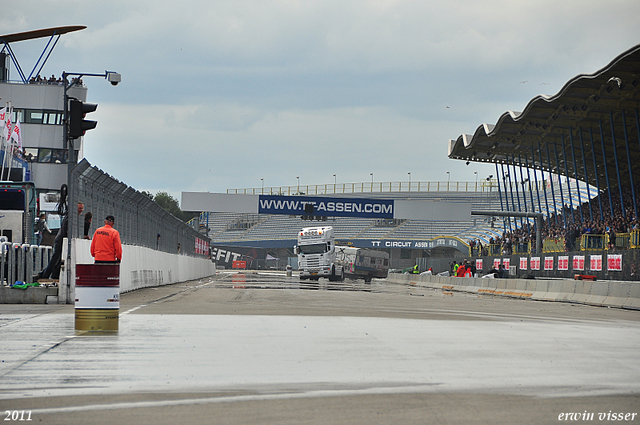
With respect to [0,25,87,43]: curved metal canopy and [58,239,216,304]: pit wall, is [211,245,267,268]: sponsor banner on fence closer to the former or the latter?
[0,25,87,43]: curved metal canopy

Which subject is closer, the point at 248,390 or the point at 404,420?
the point at 404,420

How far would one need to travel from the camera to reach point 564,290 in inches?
1030

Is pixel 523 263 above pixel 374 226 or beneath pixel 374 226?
beneath

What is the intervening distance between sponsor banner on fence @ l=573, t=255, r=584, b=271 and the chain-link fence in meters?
17.6

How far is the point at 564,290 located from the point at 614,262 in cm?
A: 377

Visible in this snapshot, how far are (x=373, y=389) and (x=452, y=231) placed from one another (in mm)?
88329

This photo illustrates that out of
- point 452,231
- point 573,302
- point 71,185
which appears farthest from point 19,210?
point 452,231

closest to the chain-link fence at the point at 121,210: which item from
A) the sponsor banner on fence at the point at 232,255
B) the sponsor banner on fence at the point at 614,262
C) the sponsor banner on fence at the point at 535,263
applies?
the sponsor banner on fence at the point at 614,262

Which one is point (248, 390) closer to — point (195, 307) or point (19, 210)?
point (195, 307)

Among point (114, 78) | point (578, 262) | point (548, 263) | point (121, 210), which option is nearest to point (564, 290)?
point (578, 262)

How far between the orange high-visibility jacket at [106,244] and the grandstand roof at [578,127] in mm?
29035

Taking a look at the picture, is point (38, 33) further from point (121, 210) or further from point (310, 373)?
point (310, 373)

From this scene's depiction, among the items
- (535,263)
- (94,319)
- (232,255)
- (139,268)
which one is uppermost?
(232,255)

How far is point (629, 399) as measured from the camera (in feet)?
19.3
